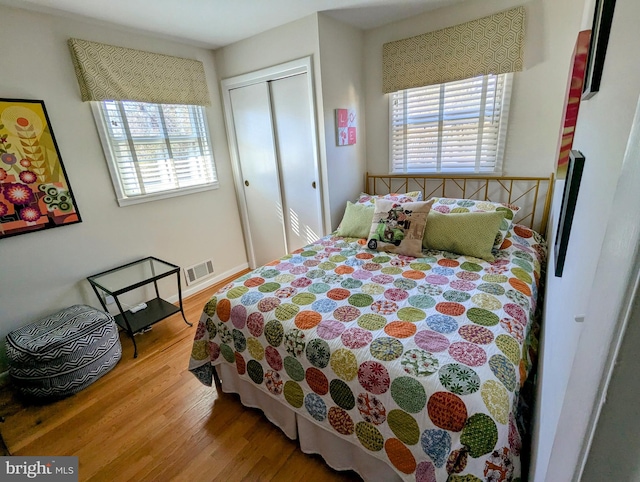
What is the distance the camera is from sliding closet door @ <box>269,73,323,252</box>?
2.73 metres

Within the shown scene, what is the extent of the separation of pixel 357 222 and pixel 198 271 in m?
1.83

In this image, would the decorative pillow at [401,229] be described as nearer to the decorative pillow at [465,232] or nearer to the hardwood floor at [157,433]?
the decorative pillow at [465,232]

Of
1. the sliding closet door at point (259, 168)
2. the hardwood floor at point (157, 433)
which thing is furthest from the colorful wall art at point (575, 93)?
the sliding closet door at point (259, 168)

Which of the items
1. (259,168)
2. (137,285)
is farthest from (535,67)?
(137,285)

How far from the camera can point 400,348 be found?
4.02 feet

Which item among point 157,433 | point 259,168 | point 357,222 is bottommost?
point 157,433

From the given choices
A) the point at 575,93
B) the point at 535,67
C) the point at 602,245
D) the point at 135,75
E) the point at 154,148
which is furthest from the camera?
the point at 154,148

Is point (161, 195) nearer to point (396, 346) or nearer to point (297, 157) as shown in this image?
point (297, 157)

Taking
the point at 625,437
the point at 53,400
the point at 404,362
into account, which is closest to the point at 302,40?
the point at 404,362

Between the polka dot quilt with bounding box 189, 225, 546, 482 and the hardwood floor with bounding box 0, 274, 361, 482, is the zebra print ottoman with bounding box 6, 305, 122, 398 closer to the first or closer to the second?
the hardwood floor with bounding box 0, 274, 361, 482

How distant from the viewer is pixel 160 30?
250cm

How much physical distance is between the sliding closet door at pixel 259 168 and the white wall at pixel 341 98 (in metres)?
0.65

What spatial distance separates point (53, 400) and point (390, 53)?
3634 mm

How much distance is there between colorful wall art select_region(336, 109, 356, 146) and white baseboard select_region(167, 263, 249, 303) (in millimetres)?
1921
